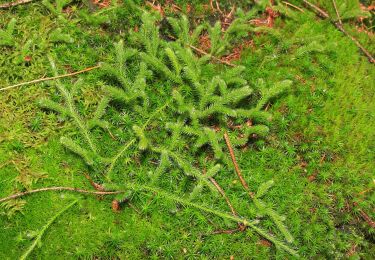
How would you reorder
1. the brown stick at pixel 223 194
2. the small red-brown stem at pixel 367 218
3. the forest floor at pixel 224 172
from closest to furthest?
the forest floor at pixel 224 172, the brown stick at pixel 223 194, the small red-brown stem at pixel 367 218

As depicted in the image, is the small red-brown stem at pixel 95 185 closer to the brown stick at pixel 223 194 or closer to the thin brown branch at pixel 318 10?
the brown stick at pixel 223 194

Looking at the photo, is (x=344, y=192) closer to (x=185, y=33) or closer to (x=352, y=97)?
(x=352, y=97)

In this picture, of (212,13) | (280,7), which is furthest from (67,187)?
(280,7)

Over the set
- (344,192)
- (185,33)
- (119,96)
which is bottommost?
(344,192)

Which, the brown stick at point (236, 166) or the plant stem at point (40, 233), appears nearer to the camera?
the plant stem at point (40, 233)

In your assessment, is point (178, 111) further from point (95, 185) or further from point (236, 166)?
point (95, 185)

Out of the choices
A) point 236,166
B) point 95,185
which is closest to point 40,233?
point 95,185

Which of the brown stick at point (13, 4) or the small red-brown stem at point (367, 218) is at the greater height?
the brown stick at point (13, 4)

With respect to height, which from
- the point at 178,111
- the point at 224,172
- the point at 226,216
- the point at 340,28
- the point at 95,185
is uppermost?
the point at 340,28

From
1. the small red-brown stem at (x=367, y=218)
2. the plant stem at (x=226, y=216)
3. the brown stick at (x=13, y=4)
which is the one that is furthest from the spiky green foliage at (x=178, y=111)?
the brown stick at (x=13, y=4)
